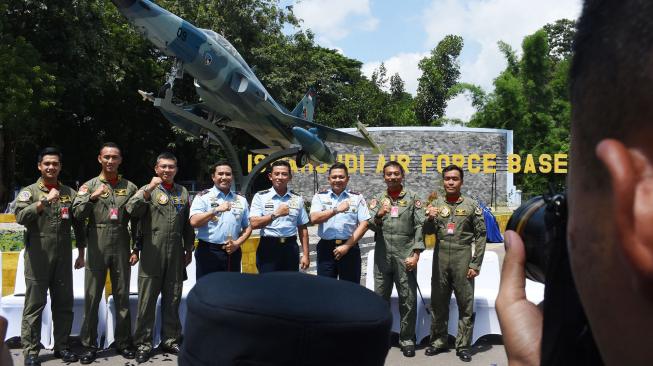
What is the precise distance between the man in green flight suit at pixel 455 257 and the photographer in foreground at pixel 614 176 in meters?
4.59

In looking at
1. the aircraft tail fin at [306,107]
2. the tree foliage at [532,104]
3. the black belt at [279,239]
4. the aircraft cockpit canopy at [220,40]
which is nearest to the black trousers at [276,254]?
the black belt at [279,239]

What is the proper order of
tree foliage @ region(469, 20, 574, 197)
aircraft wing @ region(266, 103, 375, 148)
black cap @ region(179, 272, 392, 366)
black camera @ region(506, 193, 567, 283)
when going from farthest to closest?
tree foliage @ region(469, 20, 574, 197) < aircraft wing @ region(266, 103, 375, 148) < black cap @ region(179, 272, 392, 366) < black camera @ region(506, 193, 567, 283)

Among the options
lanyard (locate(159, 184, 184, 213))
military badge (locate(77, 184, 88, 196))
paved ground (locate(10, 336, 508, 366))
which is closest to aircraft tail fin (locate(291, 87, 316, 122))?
lanyard (locate(159, 184, 184, 213))

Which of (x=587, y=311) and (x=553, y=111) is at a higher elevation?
(x=553, y=111)

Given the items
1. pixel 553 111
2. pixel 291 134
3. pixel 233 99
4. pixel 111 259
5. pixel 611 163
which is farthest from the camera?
pixel 553 111

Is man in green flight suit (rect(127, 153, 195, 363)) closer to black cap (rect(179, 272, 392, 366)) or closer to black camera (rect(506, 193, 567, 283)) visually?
black cap (rect(179, 272, 392, 366))

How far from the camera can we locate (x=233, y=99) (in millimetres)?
12047

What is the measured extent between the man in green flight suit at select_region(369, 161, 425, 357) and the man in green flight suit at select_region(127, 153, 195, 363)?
1.73 metres

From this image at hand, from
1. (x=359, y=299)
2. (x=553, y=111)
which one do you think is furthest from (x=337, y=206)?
(x=553, y=111)

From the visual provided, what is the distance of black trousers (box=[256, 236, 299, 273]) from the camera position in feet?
17.1

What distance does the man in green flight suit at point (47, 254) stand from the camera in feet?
15.0

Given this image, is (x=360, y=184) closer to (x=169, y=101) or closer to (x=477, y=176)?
(x=477, y=176)

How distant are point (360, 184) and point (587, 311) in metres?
22.4

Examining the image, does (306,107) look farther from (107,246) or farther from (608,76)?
(608,76)
